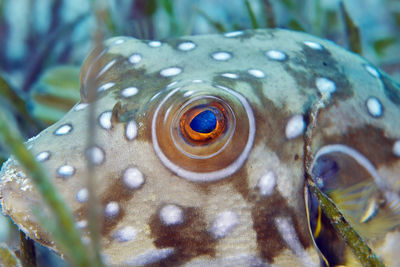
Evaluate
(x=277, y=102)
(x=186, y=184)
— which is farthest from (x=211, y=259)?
(x=277, y=102)

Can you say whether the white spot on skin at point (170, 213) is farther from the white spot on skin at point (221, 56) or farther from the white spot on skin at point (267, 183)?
the white spot on skin at point (221, 56)

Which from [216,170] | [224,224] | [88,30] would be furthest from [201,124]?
[88,30]

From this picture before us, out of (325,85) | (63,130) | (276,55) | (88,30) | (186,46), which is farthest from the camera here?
(88,30)

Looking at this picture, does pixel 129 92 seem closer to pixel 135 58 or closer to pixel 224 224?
pixel 135 58

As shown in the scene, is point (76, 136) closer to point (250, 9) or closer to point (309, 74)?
point (309, 74)

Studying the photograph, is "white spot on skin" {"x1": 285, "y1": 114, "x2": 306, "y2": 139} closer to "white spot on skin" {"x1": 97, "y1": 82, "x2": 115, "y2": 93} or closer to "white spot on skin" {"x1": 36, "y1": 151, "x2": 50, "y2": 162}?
"white spot on skin" {"x1": 97, "y1": 82, "x2": 115, "y2": 93}

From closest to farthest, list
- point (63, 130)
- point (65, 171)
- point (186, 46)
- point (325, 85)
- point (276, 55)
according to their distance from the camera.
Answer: point (65, 171)
point (63, 130)
point (325, 85)
point (276, 55)
point (186, 46)

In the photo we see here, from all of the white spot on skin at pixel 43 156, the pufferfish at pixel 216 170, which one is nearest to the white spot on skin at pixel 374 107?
the pufferfish at pixel 216 170
